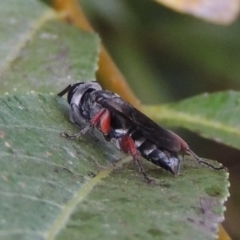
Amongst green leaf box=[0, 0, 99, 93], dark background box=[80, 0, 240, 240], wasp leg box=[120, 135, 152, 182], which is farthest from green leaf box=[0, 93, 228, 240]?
dark background box=[80, 0, 240, 240]

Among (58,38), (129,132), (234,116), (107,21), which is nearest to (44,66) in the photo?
(58,38)

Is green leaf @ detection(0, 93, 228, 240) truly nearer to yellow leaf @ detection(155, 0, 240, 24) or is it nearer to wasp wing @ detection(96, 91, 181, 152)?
wasp wing @ detection(96, 91, 181, 152)

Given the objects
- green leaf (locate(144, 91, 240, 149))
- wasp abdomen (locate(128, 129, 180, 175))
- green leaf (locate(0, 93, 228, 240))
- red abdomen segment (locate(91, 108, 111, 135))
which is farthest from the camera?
green leaf (locate(144, 91, 240, 149))

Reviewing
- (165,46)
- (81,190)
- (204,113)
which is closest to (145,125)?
(81,190)

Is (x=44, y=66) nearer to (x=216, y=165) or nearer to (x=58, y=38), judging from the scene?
(x=58, y=38)

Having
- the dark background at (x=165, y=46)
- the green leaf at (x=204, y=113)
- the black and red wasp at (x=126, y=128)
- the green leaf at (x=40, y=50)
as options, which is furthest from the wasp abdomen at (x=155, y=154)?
the dark background at (x=165, y=46)

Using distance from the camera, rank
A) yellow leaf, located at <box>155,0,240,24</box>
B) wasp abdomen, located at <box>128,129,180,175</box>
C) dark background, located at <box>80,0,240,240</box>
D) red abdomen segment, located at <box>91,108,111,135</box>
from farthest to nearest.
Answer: dark background, located at <box>80,0,240,240</box> < yellow leaf, located at <box>155,0,240,24</box> < red abdomen segment, located at <box>91,108,111,135</box> < wasp abdomen, located at <box>128,129,180,175</box>
